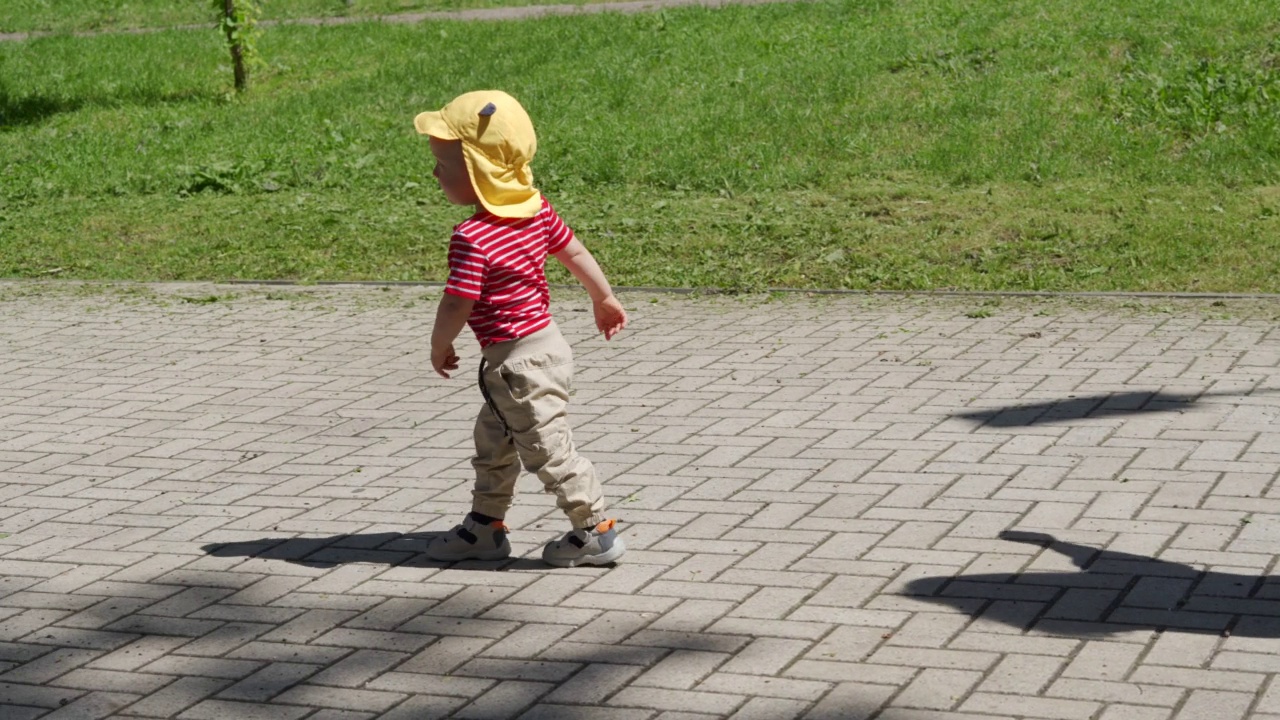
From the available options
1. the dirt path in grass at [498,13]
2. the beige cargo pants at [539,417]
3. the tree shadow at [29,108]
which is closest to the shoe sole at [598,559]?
the beige cargo pants at [539,417]

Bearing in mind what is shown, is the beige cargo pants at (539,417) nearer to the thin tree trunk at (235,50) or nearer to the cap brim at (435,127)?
the cap brim at (435,127)

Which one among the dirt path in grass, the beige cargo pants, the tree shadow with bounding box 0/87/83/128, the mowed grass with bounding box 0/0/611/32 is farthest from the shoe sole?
the mowed grass with bounding box 0/0/611/32

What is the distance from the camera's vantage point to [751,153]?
1300 cm

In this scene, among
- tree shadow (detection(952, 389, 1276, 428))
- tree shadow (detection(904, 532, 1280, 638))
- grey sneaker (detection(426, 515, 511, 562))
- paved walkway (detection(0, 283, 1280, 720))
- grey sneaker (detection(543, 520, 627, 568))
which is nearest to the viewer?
paved walkway (detection(0, 283, 1280, 720))

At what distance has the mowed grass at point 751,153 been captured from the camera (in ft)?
34.3

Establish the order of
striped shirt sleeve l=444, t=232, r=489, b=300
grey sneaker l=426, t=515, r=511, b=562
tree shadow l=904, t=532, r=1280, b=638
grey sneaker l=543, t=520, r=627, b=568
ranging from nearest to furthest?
tree shadow l=904, t=532, r=1280, b=638 < striped shirt sleeve l=444, t=232, r=489, b=300 < grey sneaker l=543, t=520, r=627, b=568 < grey sneaker l=426, t=515, r=511, b=562

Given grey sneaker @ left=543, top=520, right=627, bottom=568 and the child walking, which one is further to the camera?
grey sneaker @ left=543, top=520, right=627, bottom=568

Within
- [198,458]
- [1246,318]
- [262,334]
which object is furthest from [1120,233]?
[198,458]

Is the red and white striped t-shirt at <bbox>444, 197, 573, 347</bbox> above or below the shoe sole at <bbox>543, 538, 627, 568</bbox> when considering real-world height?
above

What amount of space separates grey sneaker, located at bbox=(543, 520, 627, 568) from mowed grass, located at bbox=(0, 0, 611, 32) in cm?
1689

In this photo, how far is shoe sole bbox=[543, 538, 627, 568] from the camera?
5.09 metres

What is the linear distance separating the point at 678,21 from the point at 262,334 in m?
9.43

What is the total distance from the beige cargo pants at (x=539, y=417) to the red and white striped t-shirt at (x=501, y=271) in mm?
58

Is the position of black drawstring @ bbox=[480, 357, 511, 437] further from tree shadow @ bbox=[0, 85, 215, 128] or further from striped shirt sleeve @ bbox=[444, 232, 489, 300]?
tree shadow @ bbox=[0, 85, 215, 128]
